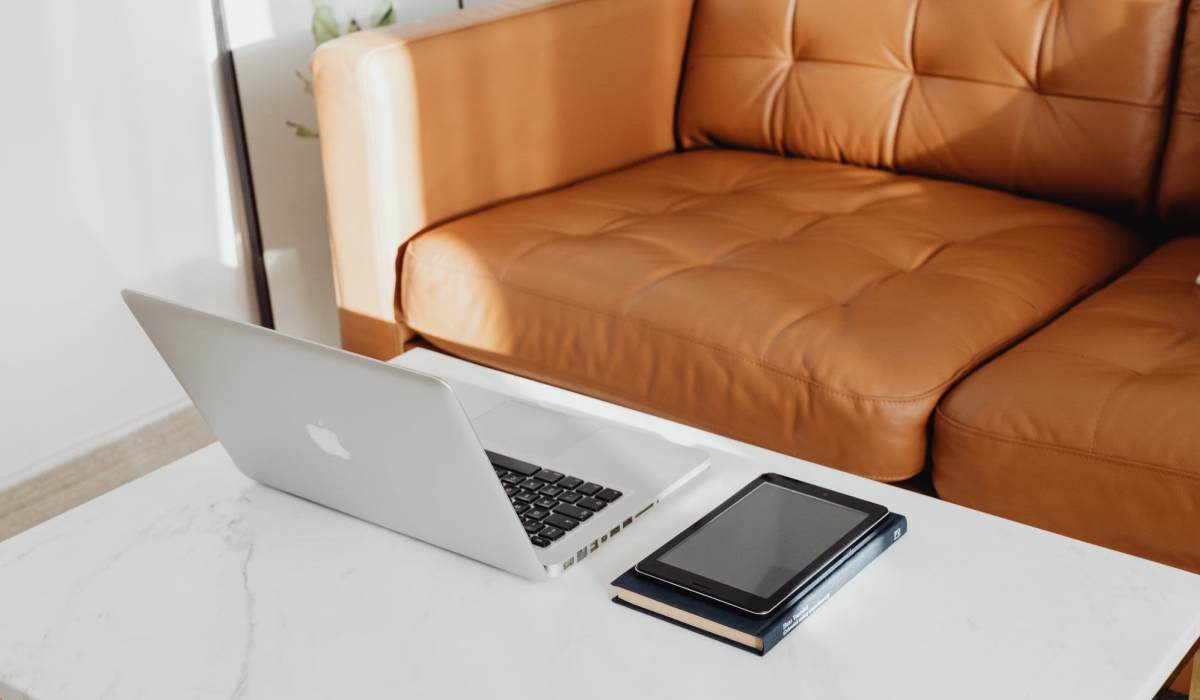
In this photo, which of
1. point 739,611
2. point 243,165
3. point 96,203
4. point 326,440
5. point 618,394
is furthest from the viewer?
point 243,165

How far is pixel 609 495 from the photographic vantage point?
1.06 metres

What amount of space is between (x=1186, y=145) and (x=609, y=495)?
120 cm

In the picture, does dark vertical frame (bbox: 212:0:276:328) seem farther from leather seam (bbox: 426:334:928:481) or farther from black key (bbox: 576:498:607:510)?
black key (bbox: 576:498:607:510)

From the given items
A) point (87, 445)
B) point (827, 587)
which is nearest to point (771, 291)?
point (827, 587)

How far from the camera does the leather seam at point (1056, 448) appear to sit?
1256mm

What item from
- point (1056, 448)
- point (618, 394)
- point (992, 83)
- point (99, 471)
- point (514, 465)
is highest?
point (992, 83)

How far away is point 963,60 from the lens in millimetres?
1985

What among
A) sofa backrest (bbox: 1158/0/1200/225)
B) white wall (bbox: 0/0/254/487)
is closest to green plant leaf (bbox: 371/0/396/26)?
white wall (bbox: 0/0/254/487)

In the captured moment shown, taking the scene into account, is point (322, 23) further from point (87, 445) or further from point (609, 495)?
point (609, 495)

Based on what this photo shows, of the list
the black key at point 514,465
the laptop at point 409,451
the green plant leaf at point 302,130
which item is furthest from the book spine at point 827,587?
the green plant leaf at point 302,130

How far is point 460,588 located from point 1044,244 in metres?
1.12

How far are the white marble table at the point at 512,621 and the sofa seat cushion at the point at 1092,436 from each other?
0.35 meters

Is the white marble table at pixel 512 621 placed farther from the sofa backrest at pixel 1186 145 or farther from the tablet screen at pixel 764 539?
the sofa backrest at pixel 1186 145

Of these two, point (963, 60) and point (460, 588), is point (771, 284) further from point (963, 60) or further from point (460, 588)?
point (460, 588)
